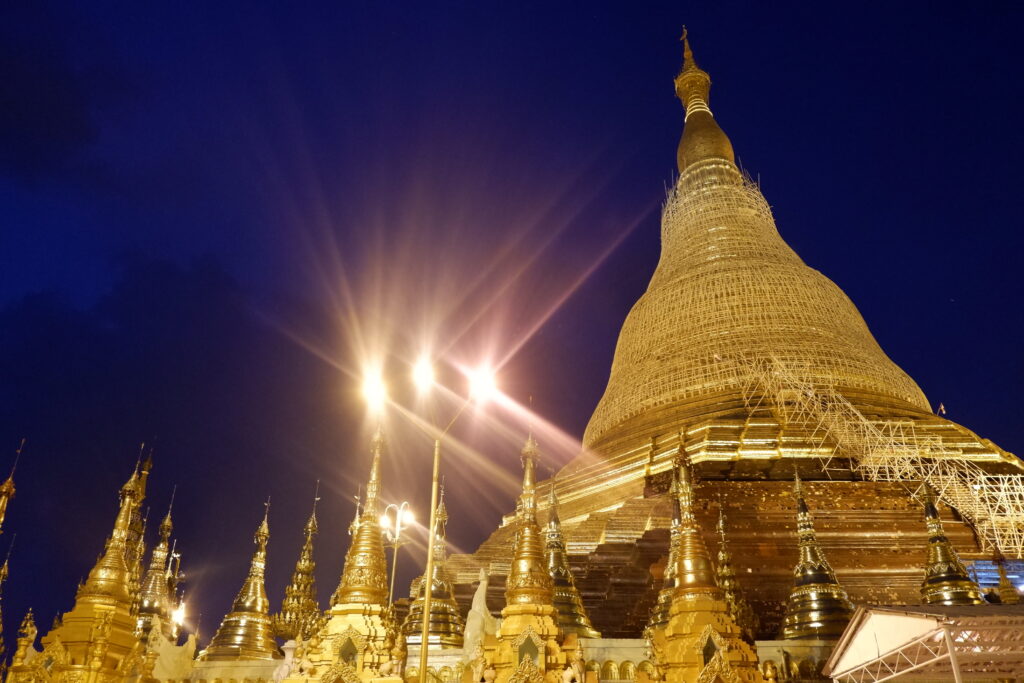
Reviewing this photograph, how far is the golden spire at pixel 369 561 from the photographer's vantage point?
1027 cm

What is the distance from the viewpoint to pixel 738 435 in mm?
21562

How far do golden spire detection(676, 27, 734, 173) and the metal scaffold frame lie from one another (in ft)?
52.5

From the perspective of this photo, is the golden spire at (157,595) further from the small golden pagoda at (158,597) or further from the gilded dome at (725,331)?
the gilded dome at (725,331)

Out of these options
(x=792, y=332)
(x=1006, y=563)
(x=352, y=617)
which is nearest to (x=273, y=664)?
(x=352, y=617)

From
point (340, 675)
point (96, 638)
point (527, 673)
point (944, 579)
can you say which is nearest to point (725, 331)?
point (944, 579)

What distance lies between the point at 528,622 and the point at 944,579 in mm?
8713

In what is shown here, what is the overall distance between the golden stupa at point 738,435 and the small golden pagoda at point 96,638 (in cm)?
806

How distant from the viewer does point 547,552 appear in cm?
1466

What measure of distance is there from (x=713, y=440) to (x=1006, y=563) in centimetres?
740

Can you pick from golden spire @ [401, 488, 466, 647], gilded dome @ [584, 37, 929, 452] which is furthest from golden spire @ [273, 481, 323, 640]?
gilded dome @ [584, 37, 929, 452]

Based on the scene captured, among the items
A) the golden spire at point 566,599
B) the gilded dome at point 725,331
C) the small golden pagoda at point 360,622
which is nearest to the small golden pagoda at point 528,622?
the small golden pagoda at point 360,622

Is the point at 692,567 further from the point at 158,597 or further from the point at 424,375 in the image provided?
the point at 158,597

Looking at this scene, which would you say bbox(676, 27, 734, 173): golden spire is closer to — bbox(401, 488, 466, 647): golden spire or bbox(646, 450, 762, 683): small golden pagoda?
bbox(401, 488, 466, 647): golden spire

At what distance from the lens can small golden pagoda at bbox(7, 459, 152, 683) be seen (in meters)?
10.6
